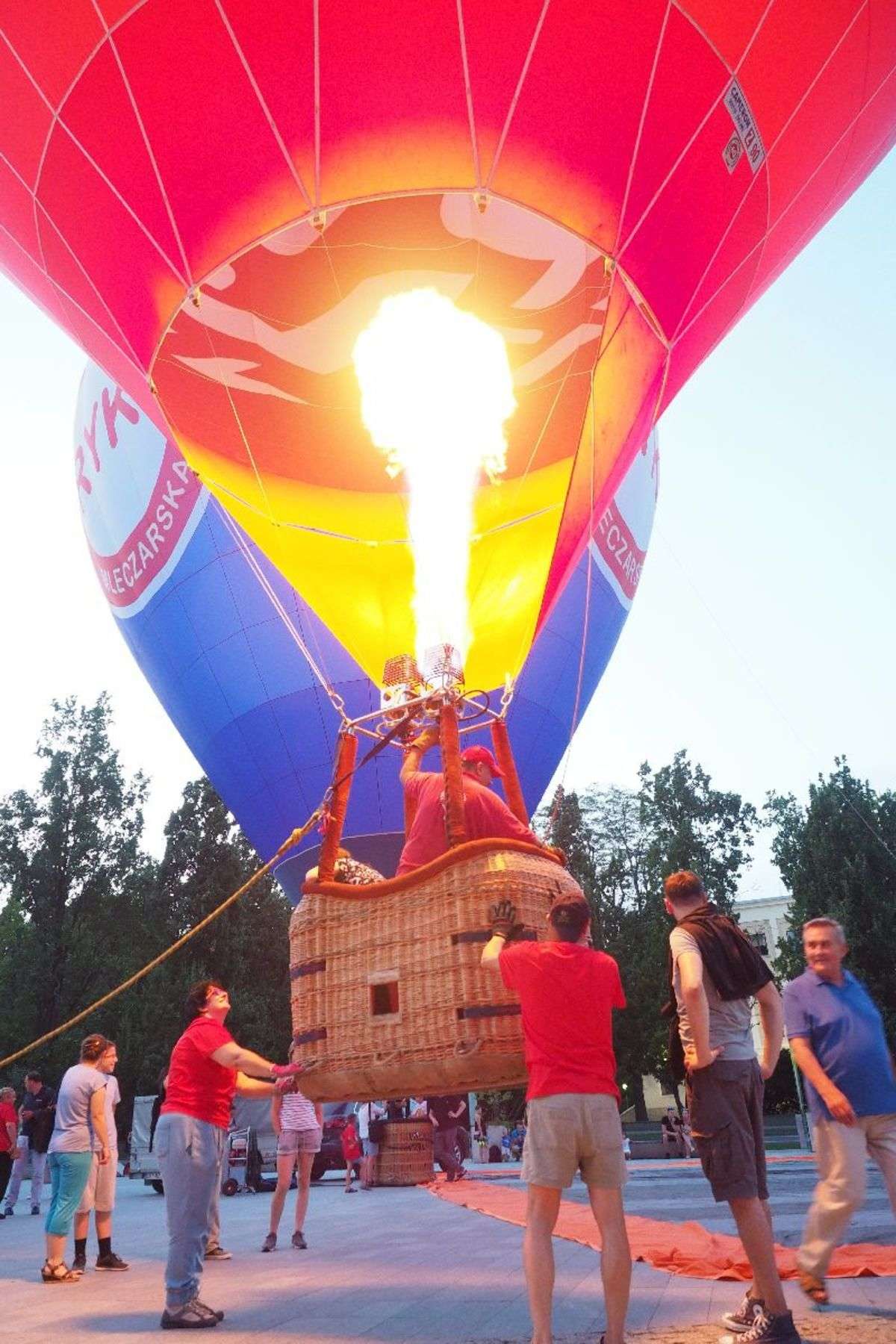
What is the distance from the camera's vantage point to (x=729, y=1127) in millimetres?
4039

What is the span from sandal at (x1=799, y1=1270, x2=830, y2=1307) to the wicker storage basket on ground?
1.38 meters

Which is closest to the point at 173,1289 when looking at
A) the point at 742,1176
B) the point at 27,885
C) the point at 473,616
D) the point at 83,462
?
the point at 742,1176

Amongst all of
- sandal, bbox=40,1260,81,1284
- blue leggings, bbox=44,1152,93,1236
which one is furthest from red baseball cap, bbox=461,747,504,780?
sandal, bbox=40,1260,81,1284

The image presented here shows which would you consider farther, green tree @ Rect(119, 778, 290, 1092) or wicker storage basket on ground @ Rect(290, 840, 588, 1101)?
green tree @ Rect(119, 778, 290, 1092)

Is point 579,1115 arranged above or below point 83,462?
below

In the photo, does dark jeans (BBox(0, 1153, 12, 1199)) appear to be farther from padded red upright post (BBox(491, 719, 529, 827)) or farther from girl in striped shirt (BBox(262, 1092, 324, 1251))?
padded red upright post (BBox(491, 719, 529, 827))

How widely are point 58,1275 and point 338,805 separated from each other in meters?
3.47

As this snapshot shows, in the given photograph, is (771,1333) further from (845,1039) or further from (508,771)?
(508,771)

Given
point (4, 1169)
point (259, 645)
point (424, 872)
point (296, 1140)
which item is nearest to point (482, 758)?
point (424, 872)

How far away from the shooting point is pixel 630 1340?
3.89 metres

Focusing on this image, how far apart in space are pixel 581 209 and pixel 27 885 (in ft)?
108

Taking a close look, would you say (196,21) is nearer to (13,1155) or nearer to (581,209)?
(581,209)

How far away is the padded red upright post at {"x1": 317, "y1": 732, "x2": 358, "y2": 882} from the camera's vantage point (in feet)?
16.2

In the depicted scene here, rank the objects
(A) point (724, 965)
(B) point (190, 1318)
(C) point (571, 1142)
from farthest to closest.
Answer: (B) point (190, 1318)
(A) point (724, 965)
(C) point (571, 1142)
